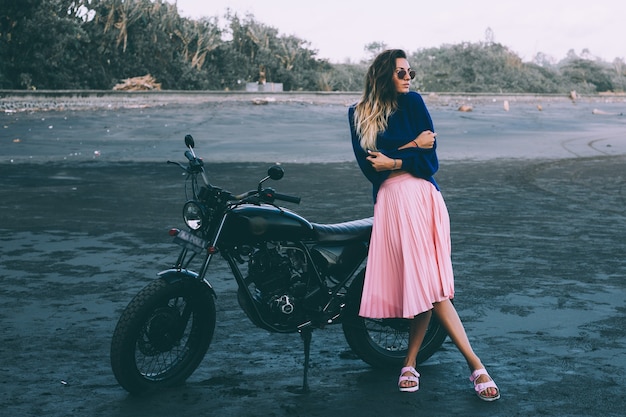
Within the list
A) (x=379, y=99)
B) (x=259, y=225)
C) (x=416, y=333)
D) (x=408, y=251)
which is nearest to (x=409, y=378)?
(x=416, y=333)

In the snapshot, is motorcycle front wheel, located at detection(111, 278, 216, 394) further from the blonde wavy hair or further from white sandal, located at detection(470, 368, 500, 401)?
white sandal, located at detection(470, 368, 500, 401)

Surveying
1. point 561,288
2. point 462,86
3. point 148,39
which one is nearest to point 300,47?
point 148,39

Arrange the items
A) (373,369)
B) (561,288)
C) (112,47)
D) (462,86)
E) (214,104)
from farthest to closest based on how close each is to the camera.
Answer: (462,86) → (112,47) → (214,104) → (561,288) → (373,369)

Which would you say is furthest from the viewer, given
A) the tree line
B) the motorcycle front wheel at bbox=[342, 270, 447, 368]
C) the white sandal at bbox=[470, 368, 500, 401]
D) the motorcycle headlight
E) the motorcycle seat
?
the tree line

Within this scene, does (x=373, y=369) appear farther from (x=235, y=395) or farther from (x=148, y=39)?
(x=148, y=39)

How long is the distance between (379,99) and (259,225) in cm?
93

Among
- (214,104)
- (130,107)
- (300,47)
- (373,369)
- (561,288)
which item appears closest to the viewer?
(373,369)

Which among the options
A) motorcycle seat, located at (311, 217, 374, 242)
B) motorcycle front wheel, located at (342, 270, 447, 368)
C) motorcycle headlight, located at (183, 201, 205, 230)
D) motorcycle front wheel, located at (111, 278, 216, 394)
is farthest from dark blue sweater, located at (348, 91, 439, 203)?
motorcycle front wheel, located at (111, 278, 216, 394)

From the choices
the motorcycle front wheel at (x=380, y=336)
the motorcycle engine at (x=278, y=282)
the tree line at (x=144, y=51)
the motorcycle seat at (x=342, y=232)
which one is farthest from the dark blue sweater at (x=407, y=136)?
the tree line at (x=144, y=51)

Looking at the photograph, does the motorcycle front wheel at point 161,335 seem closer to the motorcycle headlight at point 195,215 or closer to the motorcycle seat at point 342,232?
the motorcycle headlight at point 195,215

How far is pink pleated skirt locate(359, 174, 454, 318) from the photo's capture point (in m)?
5.22

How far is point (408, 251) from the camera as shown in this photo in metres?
5.22

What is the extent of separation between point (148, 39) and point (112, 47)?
2100mm

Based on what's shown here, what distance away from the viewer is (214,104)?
119ft
